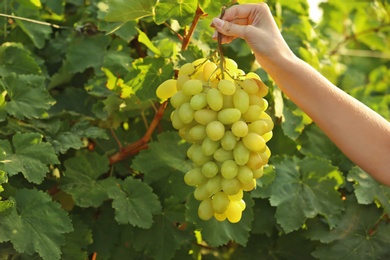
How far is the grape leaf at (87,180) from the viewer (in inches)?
59.4

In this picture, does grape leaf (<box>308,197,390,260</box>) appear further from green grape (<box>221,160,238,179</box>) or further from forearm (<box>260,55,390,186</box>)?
green grape (<box>221,160,238,179</box>)

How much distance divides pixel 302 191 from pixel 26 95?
710mm

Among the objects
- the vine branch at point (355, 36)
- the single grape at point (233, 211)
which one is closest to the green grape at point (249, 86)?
the single grape at point (233, 211)

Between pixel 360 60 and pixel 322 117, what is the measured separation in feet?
8.26

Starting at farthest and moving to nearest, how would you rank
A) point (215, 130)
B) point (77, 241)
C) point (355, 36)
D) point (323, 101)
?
point (355, 36) → point (77, 241) → point (323, 101) → point (215, 130)

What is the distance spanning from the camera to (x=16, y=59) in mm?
1661

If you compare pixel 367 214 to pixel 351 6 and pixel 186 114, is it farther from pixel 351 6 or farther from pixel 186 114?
pixel 351 6

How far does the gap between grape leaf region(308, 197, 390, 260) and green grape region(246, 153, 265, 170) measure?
0.51m

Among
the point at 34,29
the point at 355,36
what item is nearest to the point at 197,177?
the point at 34,29

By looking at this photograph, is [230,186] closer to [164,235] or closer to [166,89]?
[166,89]

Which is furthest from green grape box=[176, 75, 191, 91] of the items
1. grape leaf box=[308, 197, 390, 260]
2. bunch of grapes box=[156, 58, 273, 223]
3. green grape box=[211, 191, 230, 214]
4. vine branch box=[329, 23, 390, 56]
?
vine branch box=[329, 23, 390, 56]

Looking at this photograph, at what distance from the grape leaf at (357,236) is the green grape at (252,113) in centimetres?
54

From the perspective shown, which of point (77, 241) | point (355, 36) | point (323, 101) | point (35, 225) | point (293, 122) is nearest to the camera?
point (323, 101)

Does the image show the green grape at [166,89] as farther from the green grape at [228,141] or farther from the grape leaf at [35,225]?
the grape leaf at [35,225]
